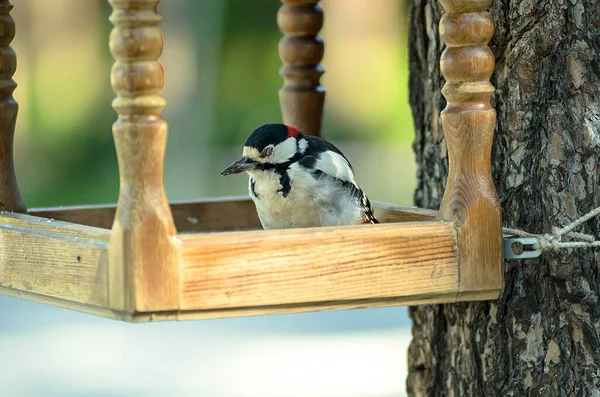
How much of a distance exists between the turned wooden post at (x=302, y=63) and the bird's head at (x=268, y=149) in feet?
2.09

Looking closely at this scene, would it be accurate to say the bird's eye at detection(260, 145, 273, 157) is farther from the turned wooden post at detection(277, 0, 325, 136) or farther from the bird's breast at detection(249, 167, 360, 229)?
the turned wooden post at detection(277, 0, 325, 136)

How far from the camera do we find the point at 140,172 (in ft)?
7.49

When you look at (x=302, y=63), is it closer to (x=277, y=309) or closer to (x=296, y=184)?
(x=296, y=184)

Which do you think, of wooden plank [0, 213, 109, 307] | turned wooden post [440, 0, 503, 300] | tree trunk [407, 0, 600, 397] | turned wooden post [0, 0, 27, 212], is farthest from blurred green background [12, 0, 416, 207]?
turned wooden post [440, 0, 503, 300]

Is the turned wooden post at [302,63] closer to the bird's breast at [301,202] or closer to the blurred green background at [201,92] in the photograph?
the bird's breast at [301,202]

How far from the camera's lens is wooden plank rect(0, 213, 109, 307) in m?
2.37

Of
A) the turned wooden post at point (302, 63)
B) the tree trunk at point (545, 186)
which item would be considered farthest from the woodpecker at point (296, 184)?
the turned wooden post at point (302, 63)

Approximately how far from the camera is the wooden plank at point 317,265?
7.64 feet

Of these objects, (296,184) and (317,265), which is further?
(296,184)

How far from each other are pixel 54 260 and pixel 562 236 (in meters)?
1.17

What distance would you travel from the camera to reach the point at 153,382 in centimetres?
623

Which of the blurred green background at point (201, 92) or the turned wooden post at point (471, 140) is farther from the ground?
the blurred green background at point (201, 92)

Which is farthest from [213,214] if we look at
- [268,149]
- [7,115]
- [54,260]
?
[54,260]

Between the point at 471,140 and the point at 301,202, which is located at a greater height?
the point at 471,140
